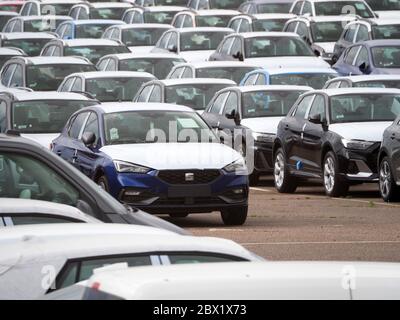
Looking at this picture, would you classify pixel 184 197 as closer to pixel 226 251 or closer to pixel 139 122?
pixel 139 122

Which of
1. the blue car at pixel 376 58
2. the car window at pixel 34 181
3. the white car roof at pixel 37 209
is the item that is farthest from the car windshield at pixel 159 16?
the white car roof at pixel 37 209

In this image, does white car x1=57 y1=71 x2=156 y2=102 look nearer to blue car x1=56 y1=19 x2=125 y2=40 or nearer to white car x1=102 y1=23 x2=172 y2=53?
white car x1=102 y1=23 x2=172 y2=53

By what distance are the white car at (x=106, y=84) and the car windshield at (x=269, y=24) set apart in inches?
403

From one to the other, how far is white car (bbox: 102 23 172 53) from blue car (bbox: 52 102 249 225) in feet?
68.0

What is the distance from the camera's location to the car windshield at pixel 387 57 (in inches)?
1220

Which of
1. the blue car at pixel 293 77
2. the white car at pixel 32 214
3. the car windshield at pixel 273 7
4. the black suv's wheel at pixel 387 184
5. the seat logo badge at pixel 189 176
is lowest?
the car windshield at pixel 273 7

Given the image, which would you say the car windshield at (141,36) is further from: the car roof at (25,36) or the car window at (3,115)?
the car window at (3,115)

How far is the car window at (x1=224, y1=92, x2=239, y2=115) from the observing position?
2653 centimetres

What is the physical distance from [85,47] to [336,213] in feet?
59.6

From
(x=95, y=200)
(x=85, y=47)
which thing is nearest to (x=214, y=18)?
(x=85, y=47)

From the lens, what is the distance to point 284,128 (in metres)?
25.0

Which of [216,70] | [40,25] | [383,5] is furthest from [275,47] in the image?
[40,25]

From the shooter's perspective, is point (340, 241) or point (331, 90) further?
point (331, 90)
